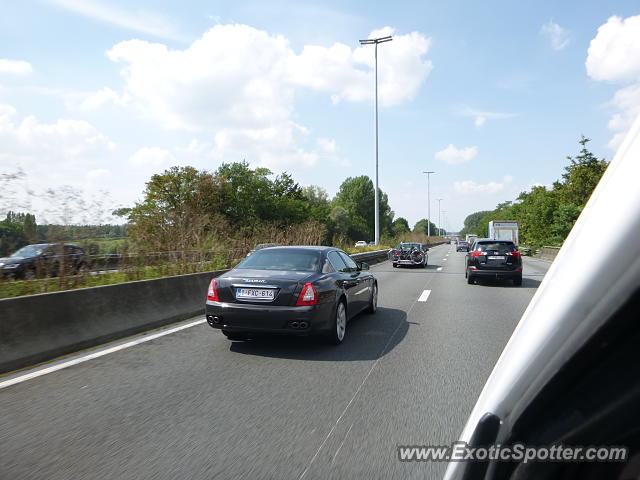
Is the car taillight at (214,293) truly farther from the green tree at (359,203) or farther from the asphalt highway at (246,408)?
the green tree at (359,203)

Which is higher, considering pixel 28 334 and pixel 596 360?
pixel 596 360

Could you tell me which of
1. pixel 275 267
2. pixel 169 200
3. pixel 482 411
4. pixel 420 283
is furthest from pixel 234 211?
pixel 482 411

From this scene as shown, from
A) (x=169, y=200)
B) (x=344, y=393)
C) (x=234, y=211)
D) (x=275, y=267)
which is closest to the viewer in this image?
(x=344, y=393)

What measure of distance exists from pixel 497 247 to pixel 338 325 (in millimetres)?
11071

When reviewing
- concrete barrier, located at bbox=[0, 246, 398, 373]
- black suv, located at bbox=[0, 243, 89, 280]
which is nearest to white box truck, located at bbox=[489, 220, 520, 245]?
concrete barrier, located at bbox=[0, 246, 398, 373]

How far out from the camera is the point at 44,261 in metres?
8.39

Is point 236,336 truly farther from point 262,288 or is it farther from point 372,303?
point 372,303

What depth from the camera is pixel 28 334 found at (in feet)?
19.9

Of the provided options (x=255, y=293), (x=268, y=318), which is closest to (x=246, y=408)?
(x=268, y=318)

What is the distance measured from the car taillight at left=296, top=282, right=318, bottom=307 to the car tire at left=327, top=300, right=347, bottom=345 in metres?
0.59

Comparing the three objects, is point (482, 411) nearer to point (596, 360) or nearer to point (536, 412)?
point (536, 412)

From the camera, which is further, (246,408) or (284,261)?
(284,261)

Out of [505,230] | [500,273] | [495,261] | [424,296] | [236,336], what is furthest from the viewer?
[505,230]

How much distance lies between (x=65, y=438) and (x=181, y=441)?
88 cm
